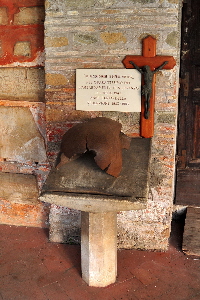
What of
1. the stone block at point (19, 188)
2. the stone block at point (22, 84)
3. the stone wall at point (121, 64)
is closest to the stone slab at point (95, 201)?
the stone wall at point (121, 64)

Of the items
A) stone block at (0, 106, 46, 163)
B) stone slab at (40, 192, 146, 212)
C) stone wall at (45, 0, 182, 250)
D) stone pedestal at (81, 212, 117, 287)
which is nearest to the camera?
stone slab at (40, 192, 146, 212)

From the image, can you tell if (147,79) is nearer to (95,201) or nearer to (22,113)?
(95,201)

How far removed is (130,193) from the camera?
2.85 m

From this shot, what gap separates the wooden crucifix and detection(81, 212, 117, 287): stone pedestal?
44.0 inches

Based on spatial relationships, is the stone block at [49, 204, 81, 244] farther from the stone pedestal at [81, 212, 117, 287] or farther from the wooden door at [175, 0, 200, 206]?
the wooden door at [175, 0, 200, 206]

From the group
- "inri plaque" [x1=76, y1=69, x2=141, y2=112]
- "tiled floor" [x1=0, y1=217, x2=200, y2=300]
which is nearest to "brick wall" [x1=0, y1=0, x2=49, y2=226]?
"tiled floor" [x1=0, y1=217, x2=200, y2=300]

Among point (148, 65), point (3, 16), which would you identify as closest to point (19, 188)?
point (3, 16)

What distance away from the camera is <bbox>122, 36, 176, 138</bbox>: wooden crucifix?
3500mm

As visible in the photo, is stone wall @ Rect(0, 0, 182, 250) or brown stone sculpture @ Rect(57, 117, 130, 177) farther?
stone wall @ Rect(0, 0, 182, 250)

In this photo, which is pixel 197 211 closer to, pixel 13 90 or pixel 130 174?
pixel 130 174

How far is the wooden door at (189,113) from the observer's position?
13.2ft

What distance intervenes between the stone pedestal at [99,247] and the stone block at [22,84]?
63.0 inches

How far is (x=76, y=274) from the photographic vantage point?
3572 mm

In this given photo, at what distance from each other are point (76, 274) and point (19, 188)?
1.35m
